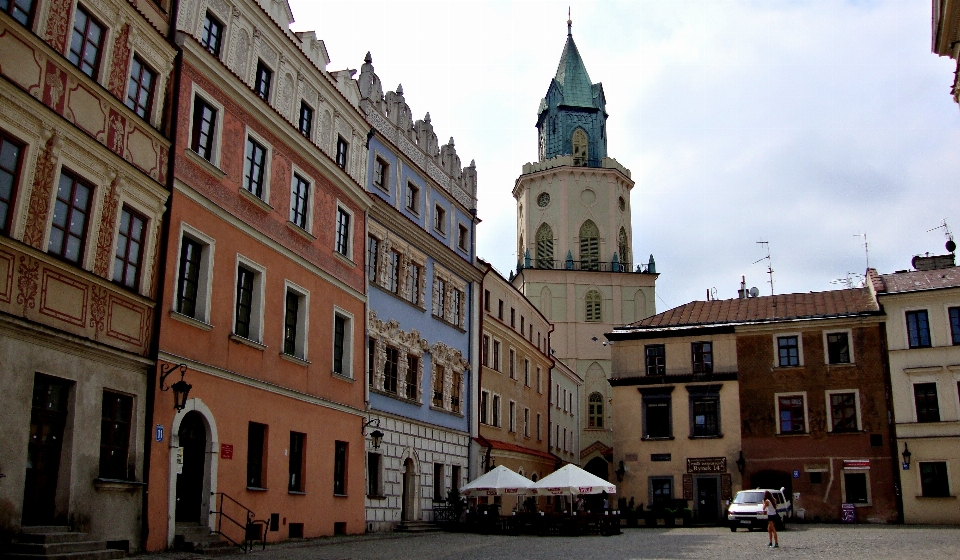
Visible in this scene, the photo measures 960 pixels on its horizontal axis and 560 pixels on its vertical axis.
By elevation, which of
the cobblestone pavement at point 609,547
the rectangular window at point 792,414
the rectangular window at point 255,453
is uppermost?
the rectangular window at point 792,414

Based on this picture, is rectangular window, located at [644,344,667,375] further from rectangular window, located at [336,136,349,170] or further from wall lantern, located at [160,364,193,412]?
wall lantern, located at [160,364,193,412]

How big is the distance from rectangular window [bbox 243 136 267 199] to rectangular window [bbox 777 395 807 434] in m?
29.5

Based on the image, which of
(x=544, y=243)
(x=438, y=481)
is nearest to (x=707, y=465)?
(x=438, y=481)

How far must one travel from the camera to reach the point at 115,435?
16.7 metres

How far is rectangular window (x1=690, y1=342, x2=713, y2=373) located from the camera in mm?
44906

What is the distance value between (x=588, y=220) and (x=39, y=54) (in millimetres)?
61267

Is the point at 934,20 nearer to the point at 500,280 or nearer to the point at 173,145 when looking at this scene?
the point at 173,145

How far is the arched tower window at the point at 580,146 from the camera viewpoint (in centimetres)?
7538

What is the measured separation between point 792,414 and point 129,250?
33.8 meters

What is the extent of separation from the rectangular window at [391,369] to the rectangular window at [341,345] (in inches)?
A: 117

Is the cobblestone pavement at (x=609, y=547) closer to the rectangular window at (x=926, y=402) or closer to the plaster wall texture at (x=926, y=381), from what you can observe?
the plaster wall texture at (x=926, y=381)

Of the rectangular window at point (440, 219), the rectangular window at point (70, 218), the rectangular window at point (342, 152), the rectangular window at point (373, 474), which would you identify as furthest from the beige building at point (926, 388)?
the rectangular window at point (70, 218)

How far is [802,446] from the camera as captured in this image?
41.9 m

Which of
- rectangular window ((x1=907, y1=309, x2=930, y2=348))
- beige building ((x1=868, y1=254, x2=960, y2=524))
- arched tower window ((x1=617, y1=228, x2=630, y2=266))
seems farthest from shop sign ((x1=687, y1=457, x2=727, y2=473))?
arched tower window ((x1=617, y1=228, x2=630, y2=266))
